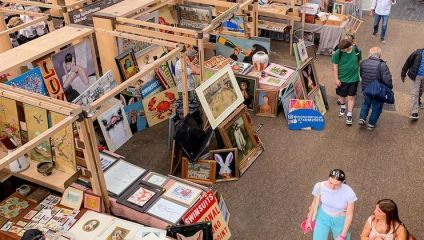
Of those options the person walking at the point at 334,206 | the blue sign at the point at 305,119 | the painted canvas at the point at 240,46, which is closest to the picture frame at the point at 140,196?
the person walking at the point at 334,206

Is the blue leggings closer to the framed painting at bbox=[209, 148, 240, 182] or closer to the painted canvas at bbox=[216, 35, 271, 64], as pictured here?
the framed painting at bbox=[209, 148, 240, 182]

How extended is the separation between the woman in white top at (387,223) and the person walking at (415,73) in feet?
11.8

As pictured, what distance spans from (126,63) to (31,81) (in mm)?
1273

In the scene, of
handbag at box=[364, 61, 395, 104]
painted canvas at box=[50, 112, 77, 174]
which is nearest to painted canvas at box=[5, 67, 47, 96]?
painted canvas at box=[50, 112, 77, 174]

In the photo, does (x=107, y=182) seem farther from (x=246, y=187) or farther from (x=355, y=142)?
(x=355, y=142)

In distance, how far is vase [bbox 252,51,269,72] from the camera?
7383 mm

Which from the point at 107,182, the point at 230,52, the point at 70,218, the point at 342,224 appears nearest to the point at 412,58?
the point at 230,52

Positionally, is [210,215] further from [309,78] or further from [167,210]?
[309,78]

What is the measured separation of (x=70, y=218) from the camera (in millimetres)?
4074

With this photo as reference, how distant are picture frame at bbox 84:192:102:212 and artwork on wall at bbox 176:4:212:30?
12.2 ft

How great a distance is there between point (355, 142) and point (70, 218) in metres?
4.27

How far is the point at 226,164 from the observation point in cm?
576

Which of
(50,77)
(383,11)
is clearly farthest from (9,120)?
(383,11)

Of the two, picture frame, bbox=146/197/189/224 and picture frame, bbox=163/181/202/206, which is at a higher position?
picture frame, bbox=163/181/202/206
